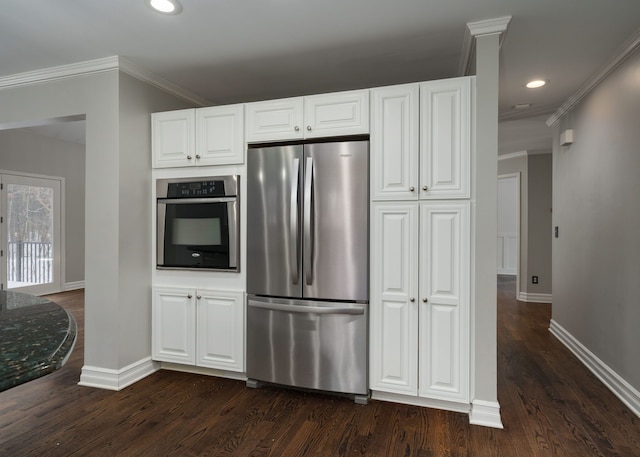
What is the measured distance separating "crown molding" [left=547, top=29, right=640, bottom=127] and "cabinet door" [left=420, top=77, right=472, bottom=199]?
1.23 m

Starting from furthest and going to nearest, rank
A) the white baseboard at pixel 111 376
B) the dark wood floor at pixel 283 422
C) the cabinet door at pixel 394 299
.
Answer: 1. the white baseboard at pixel 111 376
2. the cabinet door at pixel 394 299
3. the dark wood floor at pixel 283 422

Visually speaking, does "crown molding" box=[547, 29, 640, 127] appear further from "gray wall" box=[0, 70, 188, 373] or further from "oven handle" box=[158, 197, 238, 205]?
"gray wall" box=[0, 70, 188, 373]

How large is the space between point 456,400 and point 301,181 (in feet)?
5.78

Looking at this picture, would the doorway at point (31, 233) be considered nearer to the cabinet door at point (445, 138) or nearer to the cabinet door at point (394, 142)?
the cabinet door at point (394, 142)

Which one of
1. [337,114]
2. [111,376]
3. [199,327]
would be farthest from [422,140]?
[111,376]

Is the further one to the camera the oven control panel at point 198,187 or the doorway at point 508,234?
the doorway at point 508,234

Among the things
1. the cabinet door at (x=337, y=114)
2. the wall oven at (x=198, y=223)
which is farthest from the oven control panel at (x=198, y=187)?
the cabinet door at (x=337, y=114)

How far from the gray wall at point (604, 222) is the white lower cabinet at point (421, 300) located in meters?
1.30

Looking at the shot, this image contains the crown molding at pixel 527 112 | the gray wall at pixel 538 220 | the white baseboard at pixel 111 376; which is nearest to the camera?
the white baseboard at pixel 111 376

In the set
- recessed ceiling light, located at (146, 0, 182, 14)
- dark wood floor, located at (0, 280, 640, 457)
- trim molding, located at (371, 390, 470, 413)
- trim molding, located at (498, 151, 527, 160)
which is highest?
recessed ceiling light, located at (146, 0, 182, 14)

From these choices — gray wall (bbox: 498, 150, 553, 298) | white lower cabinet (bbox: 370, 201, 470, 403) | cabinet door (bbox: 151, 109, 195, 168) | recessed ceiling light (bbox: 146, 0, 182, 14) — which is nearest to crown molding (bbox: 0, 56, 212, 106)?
cabinet door (bbox: 151, 109, 195, 168)

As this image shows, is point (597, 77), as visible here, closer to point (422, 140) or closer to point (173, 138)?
point (422, 140)

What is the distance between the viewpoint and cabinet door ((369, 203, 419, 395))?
243 cm

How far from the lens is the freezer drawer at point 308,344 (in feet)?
8.24
